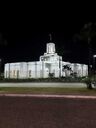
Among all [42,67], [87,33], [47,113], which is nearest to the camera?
[87,33]

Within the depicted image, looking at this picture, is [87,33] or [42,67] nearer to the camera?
[87,33]

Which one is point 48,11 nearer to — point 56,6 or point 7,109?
point 56,6

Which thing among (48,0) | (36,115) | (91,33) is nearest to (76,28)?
(91,33)

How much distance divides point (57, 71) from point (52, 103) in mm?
20646

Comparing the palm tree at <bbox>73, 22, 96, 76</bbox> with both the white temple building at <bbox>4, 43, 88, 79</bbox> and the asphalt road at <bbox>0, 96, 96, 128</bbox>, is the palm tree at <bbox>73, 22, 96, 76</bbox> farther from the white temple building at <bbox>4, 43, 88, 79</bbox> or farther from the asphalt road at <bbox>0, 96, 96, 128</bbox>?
the asphalt road at <bbox>0, 96, 96, 128</bbox>

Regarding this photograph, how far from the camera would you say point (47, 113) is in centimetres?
252

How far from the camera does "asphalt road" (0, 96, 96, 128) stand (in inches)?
95.7

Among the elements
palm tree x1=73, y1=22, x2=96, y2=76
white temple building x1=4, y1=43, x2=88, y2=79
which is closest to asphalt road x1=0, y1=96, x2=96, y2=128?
white temple building x1=4, y1=43, x2=88, y2=79

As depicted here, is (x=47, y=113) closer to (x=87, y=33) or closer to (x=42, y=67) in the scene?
(x=87, y=33)

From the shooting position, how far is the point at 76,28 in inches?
62.4

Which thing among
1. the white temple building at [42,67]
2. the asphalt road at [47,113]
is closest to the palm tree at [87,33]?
the white temple building at [42,67]

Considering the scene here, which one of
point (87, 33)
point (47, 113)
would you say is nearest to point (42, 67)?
point (47, 113)

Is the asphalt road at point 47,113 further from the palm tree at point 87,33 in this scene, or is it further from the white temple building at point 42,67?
the palm tree at point 87,33

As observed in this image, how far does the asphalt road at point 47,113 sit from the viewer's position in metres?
2.43
